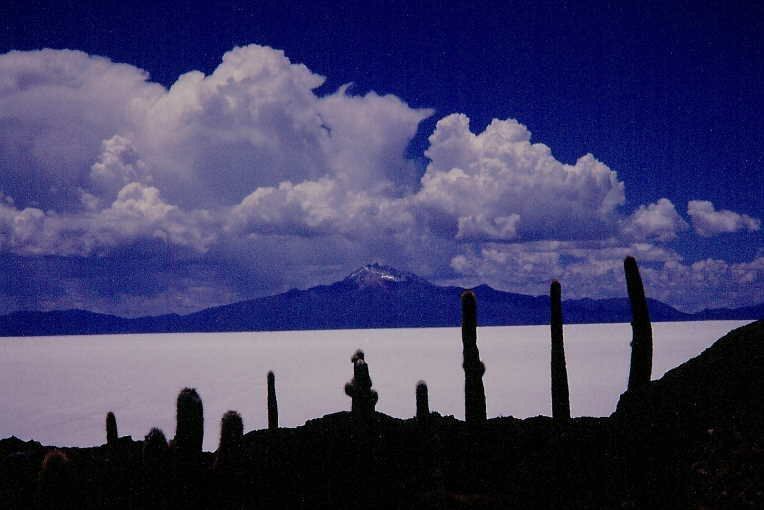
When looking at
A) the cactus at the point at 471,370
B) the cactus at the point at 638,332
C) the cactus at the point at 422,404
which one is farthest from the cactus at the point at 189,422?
the cactus at the point at 638,332

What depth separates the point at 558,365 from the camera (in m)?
23.0

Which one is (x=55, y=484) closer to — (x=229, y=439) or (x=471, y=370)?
(x=229, y=439)

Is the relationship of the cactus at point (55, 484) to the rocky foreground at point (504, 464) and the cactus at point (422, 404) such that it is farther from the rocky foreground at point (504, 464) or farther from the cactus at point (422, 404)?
the cactus at point (422, 404)

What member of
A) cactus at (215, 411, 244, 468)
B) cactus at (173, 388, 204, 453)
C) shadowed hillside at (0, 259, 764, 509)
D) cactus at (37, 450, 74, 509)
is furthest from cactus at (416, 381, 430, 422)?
cactus at (37, 450, 74, 509)

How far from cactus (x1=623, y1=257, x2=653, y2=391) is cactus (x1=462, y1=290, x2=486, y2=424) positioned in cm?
478

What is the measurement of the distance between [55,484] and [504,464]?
11.8 m

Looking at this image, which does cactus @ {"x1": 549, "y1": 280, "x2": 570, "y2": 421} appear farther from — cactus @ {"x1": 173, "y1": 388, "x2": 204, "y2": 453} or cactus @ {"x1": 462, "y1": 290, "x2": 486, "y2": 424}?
cactus @ {"x1": 173, "y1": 388, "x2": 204, "y2": 453}

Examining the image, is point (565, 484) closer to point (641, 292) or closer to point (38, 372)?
point (641, 292)

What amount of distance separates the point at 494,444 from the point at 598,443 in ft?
9.80

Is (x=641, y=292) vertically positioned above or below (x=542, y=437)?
above

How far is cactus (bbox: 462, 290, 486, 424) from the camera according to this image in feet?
69.2

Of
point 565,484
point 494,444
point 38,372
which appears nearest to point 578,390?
point 494,444

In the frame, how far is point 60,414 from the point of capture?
188 ft

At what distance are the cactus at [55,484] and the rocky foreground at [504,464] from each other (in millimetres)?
3097
